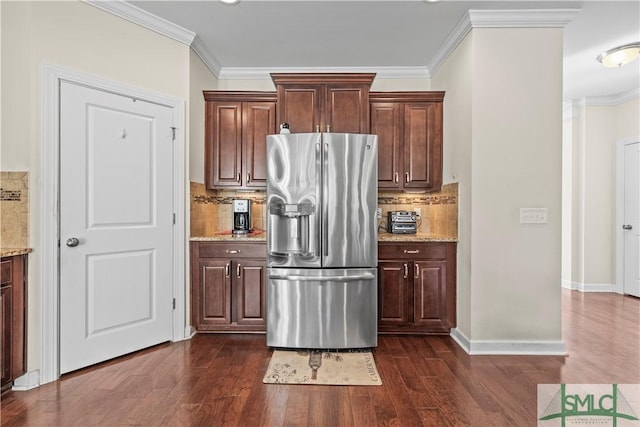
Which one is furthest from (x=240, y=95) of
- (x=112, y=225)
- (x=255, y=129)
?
(x=112, y=225)

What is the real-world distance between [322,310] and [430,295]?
1101 millimetres

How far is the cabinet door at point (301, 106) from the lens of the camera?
12.7ft

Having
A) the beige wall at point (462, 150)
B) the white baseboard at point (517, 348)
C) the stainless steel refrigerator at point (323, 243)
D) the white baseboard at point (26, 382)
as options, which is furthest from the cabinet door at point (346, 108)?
the white baseboard at point (26, 382)

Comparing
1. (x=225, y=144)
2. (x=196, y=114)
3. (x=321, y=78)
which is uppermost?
(x=321, y=78)

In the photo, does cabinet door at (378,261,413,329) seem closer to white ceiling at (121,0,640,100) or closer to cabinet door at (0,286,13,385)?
white ceiling at (121,0,640,100)

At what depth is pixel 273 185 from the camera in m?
3.23

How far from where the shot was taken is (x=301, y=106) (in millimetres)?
3887

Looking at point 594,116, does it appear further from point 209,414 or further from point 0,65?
point 0,65

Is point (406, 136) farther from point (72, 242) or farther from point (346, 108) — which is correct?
point (72, 242)

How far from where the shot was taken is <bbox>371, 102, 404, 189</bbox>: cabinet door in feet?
13.0

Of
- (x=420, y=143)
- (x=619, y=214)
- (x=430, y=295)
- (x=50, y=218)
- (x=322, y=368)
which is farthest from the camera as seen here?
(x=619, y=214)

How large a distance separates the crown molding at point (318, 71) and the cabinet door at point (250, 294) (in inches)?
85.8

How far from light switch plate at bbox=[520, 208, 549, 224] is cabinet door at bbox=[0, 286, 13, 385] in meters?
3.76

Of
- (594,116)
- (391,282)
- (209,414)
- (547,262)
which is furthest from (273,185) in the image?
(594,116)
